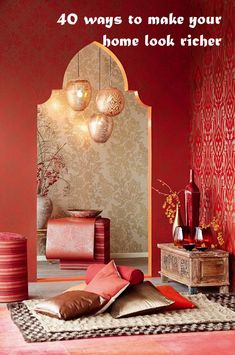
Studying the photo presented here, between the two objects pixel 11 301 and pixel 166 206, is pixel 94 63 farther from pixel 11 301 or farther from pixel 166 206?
pixel 11 301

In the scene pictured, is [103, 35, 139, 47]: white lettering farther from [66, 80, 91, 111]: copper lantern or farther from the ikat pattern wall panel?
the ikat pattern wall panel

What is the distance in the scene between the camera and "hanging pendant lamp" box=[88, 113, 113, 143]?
9492 millimetres

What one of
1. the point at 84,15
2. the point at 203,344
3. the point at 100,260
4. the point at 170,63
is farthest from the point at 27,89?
the point at 203,344

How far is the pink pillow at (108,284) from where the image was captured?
608 cm

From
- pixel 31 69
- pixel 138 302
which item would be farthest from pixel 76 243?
pixel 138 302

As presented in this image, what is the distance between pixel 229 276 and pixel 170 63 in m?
2.38

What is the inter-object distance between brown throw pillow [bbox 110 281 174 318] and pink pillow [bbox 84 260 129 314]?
64 mm

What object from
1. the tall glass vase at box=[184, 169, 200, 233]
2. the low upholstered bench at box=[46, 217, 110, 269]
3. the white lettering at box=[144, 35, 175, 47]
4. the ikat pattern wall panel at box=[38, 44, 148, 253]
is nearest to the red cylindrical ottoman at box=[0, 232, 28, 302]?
the tall glass vase at box=[184, 169, 200, 233]

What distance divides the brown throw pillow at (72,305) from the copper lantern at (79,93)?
3328 millimetres

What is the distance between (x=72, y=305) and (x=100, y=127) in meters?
3.97

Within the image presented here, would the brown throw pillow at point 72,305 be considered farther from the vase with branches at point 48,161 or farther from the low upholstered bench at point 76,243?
the vase with branches at point 48,161

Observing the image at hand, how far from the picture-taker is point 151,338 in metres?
5.39

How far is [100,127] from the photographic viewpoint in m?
9.49

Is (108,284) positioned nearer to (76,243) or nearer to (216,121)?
(216,121)
